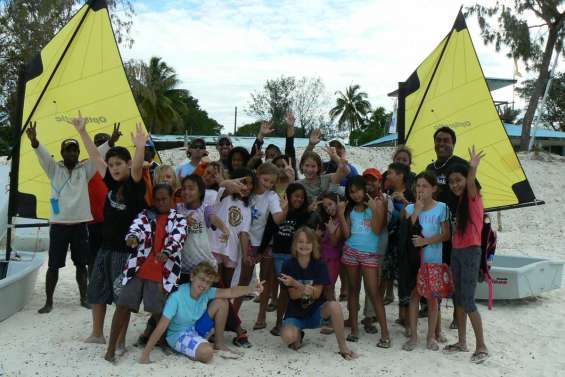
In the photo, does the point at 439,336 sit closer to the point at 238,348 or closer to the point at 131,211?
the point at 238,348

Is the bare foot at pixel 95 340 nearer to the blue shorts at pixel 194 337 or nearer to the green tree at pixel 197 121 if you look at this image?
the blue shorts at pixel 194 337

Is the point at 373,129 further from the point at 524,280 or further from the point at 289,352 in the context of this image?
the point at 289,352

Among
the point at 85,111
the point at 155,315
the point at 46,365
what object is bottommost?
the point at 46,365

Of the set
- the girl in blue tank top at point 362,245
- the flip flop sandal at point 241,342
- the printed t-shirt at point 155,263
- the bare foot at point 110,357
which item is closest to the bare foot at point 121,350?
the bare foot at point 110,357

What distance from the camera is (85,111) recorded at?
586cm

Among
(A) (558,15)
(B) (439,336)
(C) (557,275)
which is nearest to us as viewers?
(B) (439,336)

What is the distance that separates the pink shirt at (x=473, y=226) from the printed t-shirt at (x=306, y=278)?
111cm

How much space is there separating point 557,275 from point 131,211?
5278 mm

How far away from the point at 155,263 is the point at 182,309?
40 centimetres

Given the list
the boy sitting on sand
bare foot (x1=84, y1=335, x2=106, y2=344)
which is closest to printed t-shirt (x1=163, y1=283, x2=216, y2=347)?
the boy sitting on sand

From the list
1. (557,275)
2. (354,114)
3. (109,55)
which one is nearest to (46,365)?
(109,55)

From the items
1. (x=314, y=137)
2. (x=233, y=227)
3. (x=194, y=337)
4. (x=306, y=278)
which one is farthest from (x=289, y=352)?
(x=314, y=137)

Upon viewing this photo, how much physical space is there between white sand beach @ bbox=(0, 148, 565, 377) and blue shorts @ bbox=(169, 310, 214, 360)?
72 millimetres

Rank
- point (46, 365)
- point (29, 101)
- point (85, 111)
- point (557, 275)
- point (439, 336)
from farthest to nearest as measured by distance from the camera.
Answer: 1. point (557, 275)
2. point (85, 111)
3. point (29, 101)
4. point (439, 336)
5. point (46, 365)
